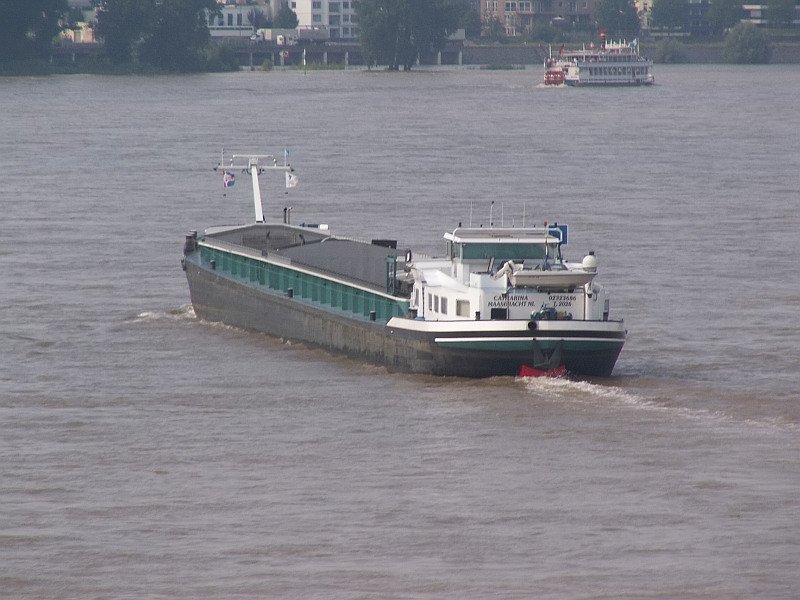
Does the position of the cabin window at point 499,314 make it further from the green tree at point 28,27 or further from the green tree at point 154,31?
the green tree at point 154,31

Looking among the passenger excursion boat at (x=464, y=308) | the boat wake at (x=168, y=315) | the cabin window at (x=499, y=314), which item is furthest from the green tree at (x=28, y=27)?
the cabin window at (x=499, y=314)

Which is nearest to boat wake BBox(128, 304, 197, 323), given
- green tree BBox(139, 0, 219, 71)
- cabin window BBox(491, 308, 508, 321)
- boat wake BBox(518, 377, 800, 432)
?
cabin window BBox(491, 308, 508, 321)

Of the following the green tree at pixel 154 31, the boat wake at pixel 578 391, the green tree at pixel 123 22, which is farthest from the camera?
the green tree at pixel 154 31

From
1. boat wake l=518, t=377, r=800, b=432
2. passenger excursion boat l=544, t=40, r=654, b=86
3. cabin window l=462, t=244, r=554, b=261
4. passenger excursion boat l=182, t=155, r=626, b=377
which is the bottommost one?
passenger excursion boat l=544, t=40, r=654, b=86

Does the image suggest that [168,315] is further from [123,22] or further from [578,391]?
[123,22]

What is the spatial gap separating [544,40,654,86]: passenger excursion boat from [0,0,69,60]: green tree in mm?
47725

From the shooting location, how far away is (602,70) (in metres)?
184

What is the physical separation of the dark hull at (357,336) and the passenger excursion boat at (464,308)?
0.02 meters

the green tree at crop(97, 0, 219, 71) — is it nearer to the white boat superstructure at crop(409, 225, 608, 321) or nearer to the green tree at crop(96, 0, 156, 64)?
the green tree at crop(96, 0, 156, 64)

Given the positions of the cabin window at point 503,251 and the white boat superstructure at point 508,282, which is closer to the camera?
the white boat superstructure at point 508,282

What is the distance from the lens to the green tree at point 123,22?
179m

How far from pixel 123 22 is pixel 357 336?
149m

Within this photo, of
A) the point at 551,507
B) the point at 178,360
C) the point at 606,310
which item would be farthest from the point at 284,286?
the point at 551,507

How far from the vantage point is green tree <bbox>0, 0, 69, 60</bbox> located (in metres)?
172
